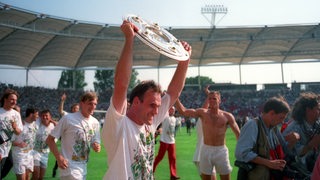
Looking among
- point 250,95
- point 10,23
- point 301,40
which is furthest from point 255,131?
point 250,95

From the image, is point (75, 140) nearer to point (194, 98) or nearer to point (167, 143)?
point (167, 143)

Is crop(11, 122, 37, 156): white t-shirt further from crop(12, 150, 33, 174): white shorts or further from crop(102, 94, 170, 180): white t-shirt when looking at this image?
crop(102, 94, 170, 180): white t-shirt

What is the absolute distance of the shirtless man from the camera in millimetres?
6945

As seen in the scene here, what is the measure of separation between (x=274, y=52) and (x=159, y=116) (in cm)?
5041

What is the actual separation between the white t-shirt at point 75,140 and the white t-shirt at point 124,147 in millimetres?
2652

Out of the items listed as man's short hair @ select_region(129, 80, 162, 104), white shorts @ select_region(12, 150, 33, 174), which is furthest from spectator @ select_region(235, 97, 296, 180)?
white shorts @ select_region(12, 150, 33, 174)

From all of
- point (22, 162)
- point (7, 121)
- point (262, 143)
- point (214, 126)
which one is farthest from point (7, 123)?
point (262, 143)

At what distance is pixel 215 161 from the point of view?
6.96 meters

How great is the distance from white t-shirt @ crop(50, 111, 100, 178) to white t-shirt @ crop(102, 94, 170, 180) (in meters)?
2.65

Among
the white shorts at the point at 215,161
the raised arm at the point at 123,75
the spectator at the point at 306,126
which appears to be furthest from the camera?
the white shorts at the point at 215,161

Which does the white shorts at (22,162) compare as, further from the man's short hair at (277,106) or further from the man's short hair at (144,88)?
the man's short hair at (144,88)

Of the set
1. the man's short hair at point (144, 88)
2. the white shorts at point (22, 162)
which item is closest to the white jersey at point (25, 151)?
the white shorts at point (22, 162)

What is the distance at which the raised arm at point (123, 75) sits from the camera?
8.48ft

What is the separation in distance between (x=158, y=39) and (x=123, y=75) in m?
0.58
